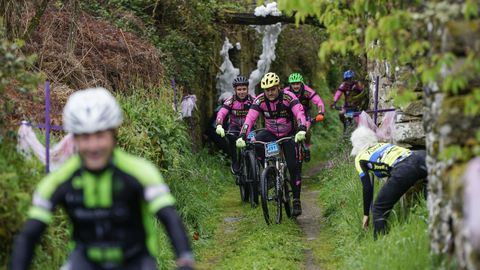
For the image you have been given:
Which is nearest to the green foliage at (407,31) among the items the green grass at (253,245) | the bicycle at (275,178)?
the green grass at (253,245)


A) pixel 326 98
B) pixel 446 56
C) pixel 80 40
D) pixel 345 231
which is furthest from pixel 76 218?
pixel 326 98

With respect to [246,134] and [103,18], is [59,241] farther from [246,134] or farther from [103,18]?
[103,18]

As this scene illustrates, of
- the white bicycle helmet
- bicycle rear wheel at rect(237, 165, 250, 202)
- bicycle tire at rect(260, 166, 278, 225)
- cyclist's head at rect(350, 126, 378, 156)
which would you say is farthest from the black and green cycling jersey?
bicycle rear wheel at rect(237, 165, 250, 202)

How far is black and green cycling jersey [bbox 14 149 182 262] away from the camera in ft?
12.7

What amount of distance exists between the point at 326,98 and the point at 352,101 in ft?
31.3

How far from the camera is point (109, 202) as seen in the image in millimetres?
3871

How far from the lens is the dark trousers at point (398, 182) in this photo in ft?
22.8

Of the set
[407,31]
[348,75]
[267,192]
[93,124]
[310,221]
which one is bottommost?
[310,221]

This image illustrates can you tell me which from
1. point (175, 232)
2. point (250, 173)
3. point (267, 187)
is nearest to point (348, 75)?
point (250, 173)

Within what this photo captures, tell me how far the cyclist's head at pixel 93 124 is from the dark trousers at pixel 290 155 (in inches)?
260

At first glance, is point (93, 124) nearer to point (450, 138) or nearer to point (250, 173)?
point (450, 138)

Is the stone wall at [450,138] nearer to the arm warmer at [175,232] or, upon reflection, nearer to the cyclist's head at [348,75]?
the arm warmer at [175,232]

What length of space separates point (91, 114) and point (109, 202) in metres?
0.46

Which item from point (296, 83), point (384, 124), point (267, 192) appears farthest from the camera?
point (296, 83)
